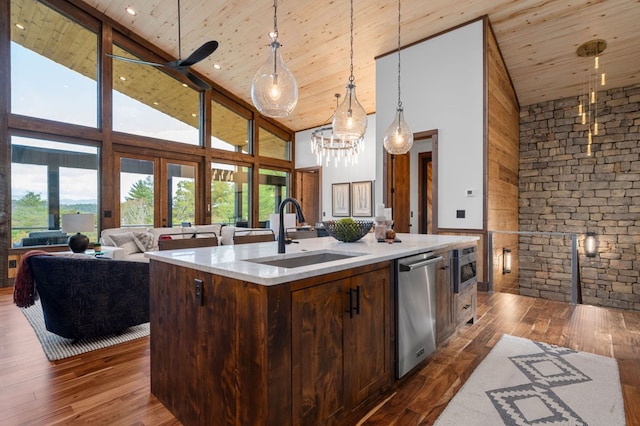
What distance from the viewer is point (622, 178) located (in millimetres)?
5711

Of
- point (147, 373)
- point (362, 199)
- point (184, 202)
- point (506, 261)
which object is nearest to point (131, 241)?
point (184, 202)

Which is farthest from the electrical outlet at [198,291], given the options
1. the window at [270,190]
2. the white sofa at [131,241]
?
the window at [270,190]

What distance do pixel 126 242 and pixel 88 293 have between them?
9.37 ft

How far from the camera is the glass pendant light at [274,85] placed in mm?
2660

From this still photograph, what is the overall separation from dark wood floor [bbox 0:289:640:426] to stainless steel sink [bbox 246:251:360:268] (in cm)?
90

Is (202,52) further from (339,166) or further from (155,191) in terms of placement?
(339,166)

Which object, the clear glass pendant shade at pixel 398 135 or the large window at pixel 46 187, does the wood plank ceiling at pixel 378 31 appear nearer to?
the clear glass pendant shade at pixel 398 135

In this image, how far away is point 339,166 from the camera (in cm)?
836

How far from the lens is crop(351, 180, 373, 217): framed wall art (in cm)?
775

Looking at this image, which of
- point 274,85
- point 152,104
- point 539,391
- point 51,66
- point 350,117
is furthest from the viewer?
point 152,104

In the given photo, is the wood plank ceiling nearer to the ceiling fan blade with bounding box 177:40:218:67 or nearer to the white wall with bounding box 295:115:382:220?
the white wall with bounding box 295:115:382:220

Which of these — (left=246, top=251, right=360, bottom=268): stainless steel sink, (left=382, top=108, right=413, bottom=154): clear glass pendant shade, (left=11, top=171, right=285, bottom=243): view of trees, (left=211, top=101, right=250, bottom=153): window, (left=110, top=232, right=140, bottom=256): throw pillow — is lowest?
(left=110, top=232, right=140, bottom=256): throw pillow

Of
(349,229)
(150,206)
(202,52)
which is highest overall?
(202,52)

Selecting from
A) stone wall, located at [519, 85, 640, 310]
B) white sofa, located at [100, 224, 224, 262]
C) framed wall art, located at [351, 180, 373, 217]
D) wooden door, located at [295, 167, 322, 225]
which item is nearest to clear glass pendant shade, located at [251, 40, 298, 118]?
white sofa, located at [100, 224, 224, 262]
